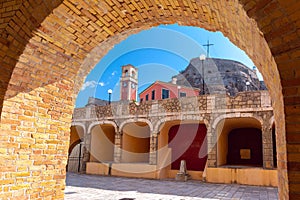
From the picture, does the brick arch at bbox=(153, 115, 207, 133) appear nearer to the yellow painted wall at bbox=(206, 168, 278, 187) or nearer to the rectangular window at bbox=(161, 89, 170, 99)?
the yellow painted wall at bbox=(206, 168, 278, 187)

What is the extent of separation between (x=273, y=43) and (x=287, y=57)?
5.4 inches

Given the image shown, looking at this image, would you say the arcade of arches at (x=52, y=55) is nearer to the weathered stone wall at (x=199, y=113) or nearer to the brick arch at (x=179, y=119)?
the weathered stone wall at (x=199, y=113)

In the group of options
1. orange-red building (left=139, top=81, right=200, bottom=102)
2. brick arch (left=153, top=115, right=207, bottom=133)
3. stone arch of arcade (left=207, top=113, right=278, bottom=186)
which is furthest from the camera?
orange-red building (left=139, top=81, right=200, bottom=102)

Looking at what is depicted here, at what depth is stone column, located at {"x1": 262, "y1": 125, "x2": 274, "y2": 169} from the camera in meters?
11.0

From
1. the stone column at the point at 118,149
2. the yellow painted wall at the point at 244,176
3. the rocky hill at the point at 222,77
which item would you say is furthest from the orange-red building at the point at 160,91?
the yellow painted wall at the point at 244,176

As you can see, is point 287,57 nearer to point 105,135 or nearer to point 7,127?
point 7,127

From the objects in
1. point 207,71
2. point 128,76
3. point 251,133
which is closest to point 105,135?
point 251,133

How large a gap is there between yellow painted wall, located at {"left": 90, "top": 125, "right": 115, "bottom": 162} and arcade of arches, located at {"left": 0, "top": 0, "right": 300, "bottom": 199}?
13.3 metres

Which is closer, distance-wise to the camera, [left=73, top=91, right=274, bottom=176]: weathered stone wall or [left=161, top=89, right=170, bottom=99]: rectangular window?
[left=73, top=91, right=274, bottom=176]: weathered stone wall

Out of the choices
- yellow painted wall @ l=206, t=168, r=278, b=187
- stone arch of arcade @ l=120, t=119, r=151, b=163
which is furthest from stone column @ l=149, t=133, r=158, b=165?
yellow painted wall @ l=206, t=168, r=278, b=187

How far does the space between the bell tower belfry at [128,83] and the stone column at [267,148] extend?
61.7ft

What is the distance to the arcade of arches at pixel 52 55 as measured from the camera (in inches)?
113

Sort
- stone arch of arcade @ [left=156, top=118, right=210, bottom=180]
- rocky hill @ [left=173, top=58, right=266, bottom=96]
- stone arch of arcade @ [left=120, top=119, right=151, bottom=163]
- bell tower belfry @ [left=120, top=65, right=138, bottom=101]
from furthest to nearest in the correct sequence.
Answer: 1. rocky hill @ [left=173, top=58, right=266, bottom=96]
2. bell tower belfry @ [left=120, top=65, right=138, bottom=101]
3. stone arch of arcade @ [left=120, top=119, right=151, bottom=163]
4. stone arch of arcade @ [left=156, top=118, right=210, bottom=180]

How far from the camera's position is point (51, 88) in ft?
Answer: 12.0
